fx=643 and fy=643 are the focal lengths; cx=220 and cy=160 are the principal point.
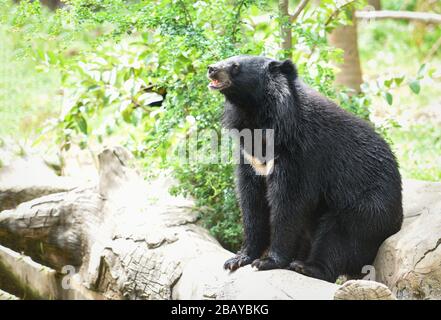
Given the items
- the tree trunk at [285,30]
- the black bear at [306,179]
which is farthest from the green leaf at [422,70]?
the black bear at [306,179]

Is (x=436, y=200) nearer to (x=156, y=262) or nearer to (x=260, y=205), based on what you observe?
(x=260, y=205)

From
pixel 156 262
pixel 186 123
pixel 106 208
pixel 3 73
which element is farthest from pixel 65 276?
pixel 3 73

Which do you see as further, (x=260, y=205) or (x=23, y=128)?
(x=23, y=128)

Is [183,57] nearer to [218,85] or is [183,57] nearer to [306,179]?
[218,85]

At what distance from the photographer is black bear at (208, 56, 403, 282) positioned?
397 centimetres

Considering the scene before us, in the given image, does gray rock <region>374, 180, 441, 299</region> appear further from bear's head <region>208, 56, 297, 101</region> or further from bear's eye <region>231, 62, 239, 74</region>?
bear's eye <region>231, 62, 239, 74</region>

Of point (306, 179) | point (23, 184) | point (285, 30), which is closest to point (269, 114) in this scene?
point (306, 179)

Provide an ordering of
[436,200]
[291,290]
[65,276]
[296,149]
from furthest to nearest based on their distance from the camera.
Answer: [65,276] < [436,200] < [296,149] < [291,290]

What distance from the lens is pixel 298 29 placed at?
523cm

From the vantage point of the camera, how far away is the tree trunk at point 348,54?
7391mm

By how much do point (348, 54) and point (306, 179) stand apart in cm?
377

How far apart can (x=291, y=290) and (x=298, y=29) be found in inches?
98.6

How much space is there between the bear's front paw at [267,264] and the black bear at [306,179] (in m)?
0.03

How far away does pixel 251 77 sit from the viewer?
4105 mm
